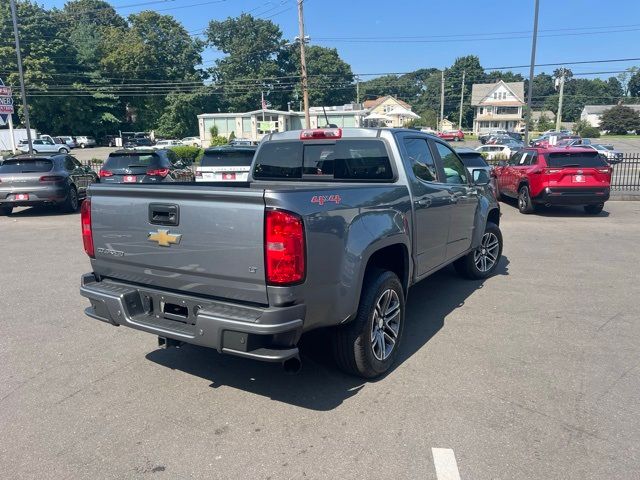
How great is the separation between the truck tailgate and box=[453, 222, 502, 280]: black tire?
13.9 feet

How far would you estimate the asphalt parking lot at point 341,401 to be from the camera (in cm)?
302

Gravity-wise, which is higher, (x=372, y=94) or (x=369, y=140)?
(x=372, y=94)

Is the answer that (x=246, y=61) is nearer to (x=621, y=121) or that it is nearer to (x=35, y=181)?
(x=621, y=121)

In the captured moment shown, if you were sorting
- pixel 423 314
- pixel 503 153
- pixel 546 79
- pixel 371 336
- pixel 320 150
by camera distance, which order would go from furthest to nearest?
pixel 546 79
pixel 503 153
pixel 423 314
pixel 320 150
pixel 371 336

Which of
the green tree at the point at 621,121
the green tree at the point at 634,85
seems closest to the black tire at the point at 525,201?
the green tree at the point at 621,121

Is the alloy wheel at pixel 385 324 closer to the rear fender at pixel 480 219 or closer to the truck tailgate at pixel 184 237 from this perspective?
the truck tailgate at pixel 184 237

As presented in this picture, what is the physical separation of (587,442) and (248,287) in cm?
236

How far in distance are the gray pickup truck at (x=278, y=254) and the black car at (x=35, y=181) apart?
9.98m

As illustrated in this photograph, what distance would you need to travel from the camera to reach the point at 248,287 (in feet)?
10.5

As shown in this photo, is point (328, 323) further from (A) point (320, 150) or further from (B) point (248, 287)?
(A) point (320, 150)

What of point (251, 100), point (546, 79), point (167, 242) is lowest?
point (167, 242)

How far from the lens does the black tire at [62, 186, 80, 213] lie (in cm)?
1345

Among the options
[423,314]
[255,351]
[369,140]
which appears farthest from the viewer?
[423,314]

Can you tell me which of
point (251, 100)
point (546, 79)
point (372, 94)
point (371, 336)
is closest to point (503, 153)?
point (371, 336)
